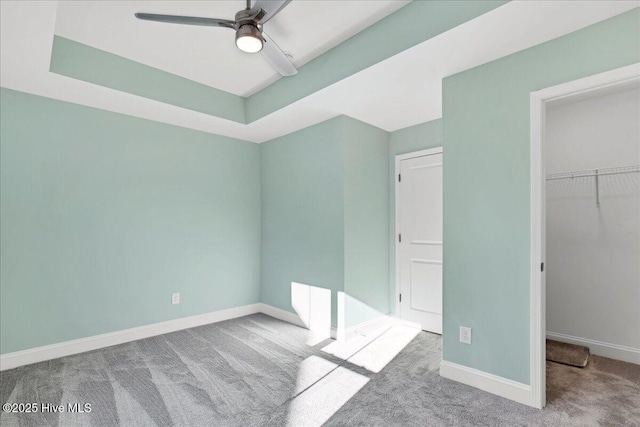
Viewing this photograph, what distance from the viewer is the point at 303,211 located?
3.81m

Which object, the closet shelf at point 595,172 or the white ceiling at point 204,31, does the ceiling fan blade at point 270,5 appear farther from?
the closet shelf at point 595,172

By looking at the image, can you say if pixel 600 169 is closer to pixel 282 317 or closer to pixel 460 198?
pixel 460 198

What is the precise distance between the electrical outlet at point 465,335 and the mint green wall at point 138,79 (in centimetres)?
307

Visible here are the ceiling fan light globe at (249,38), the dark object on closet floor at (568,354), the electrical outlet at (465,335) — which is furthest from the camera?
the dark object on closet floor at (568,354)

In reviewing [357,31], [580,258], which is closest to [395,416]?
[580,258]

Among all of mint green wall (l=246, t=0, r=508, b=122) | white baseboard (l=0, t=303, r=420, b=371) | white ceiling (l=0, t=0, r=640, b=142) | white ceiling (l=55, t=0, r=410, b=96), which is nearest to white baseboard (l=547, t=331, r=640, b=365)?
white baseboard (l=0, t=303, r=420, b=371)

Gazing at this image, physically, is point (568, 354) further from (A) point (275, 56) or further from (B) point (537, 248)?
(A) point (275, 56)

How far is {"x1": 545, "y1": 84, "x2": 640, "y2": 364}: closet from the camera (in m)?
2.77

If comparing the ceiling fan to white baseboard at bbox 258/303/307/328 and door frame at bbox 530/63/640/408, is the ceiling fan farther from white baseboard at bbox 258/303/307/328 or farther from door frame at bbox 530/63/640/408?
white baseboard at bbox 258/303/307/328

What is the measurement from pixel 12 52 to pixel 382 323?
407cm

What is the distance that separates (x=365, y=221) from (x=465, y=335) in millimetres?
1592

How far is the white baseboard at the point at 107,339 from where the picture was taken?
2705 mm

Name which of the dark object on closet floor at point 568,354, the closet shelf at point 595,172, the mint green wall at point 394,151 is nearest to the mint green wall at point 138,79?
the mint green wall at point 394,151

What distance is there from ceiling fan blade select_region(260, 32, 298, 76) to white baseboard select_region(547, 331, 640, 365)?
11.7ft
